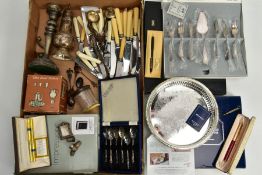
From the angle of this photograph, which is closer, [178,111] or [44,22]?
[178,111]

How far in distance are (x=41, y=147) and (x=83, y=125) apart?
17cm

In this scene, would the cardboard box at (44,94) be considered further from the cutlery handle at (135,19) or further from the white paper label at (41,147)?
the cutlery handle at (135,19)

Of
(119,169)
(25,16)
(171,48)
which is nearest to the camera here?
(119,169)

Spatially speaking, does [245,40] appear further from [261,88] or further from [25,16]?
[25,16]

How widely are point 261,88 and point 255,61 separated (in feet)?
0.39

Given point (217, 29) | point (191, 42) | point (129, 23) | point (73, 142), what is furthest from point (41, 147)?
point (217, 29)

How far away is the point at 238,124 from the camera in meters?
1.29

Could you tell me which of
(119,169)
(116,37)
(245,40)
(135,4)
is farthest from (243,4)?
(119,169)

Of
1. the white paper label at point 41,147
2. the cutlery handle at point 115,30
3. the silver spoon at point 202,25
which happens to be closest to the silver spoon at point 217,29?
the silver spoon at point 202,25

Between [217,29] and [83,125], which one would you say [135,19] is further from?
[83,125]

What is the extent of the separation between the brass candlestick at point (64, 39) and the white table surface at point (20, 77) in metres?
0.17

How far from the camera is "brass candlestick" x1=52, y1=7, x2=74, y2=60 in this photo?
51.8 inches

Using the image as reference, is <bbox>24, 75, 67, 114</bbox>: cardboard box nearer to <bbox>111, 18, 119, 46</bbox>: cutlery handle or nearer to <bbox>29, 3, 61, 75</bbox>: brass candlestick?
<bbox>29, 3, 61, 75</bbox>: brass candlestick

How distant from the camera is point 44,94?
4.01ft
